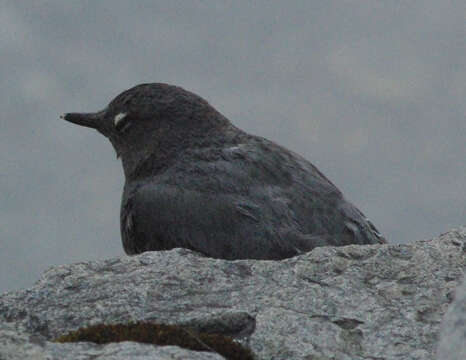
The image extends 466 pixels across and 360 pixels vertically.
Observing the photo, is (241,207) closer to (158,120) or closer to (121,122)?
(158,120)

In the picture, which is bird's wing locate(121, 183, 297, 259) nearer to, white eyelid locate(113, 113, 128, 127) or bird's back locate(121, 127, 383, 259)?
bird's back locate(121, 127, 383, 259)

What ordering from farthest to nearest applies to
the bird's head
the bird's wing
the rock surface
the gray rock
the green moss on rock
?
the bird's head
the bird's wing
the rock surface
the green moss on rock
the gray rock

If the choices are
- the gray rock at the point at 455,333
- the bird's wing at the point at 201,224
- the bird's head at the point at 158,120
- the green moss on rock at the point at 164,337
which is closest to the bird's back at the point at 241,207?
the bird's wing at the point at 201,224

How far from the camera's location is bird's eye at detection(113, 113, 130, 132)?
30.0 feet

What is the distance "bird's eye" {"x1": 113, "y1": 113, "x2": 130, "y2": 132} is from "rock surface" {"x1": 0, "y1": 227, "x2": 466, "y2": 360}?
11.2 feet

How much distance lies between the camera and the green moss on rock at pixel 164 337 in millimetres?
4453

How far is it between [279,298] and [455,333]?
2.24m

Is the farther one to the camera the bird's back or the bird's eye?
the bird's eye

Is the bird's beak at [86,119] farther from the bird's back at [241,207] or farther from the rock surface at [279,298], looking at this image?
the rock surface at [279,298]

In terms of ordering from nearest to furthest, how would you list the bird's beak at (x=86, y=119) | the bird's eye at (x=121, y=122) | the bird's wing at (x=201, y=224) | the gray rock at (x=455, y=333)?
the gray rock at (x=455, y=333)
the bird's wing at (x=201, y=224)
the bird's eye at (x=121, y=122)
the bird's beak at (x=86, y=119)

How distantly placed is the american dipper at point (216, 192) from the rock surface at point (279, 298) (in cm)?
138

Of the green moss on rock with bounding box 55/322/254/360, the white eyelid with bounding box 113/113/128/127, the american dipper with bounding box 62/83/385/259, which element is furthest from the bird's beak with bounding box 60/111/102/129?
the green moss on rock with bounding box 55/322/254/360

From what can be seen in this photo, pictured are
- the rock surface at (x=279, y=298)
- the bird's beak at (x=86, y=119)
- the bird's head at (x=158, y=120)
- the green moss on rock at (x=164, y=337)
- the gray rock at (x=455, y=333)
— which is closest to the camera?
the gray rock at (x=455, y=333)

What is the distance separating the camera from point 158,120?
346 inches
